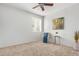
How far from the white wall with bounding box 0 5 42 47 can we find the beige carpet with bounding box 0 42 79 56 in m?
0.11

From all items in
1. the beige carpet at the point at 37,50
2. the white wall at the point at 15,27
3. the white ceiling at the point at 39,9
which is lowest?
the beige carpet at the point at 37,50

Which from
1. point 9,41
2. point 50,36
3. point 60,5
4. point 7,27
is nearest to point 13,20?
point 7,27

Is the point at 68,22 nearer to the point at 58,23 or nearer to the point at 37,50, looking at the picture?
the point at 58,23

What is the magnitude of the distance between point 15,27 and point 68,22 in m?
1.12

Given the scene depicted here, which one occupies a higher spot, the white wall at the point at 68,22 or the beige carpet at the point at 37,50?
the white wall at the point at 68,22

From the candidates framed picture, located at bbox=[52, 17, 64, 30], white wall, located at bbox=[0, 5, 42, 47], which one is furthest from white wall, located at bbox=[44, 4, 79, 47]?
white wall, located at bbox=[0, 5, 42, 47]

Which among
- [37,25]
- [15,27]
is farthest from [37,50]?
[15,27]

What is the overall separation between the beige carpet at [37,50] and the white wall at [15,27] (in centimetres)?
11

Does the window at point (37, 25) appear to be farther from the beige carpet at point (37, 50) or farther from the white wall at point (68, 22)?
the beige carpet at point (37, 50)

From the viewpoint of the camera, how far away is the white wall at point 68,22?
1972mm

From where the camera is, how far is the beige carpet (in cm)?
199

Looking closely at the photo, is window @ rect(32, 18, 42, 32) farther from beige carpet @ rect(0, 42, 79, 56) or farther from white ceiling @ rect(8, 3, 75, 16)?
beige carpet @ rect(0, 42, 79, 56)

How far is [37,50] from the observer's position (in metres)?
2.06

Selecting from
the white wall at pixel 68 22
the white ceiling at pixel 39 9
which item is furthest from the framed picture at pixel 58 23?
the white ceiling at pixel 39 9
